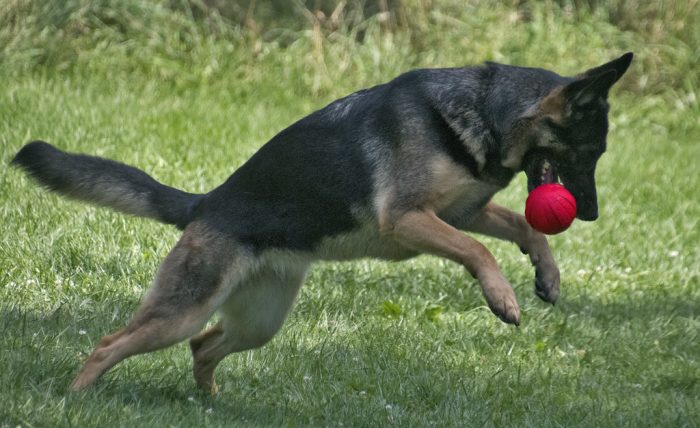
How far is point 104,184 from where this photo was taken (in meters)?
5.18

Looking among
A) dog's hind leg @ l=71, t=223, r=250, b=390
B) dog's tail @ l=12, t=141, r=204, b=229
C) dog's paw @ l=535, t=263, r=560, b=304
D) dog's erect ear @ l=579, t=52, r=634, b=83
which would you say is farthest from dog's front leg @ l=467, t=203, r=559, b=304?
dog's tail @ l=12, t=141, r=204, b=229

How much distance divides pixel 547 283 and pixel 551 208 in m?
0.51

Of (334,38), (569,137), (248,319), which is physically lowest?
(334,38)

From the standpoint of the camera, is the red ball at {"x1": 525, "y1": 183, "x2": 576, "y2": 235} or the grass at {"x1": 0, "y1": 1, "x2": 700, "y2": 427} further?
the grass at {"x1": 0, "y1": 1, "x2": 700, "y2": 427}

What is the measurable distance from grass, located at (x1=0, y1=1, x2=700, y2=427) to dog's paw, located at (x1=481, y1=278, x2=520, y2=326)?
477 millimetres

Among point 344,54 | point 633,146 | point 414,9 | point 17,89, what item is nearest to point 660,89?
point 633,146

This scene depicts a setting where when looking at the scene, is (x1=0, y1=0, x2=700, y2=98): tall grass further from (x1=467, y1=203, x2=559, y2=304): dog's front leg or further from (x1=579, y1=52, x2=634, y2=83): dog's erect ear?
(x1=579, y1=52, x2=634, y2=83): dog's erect ear

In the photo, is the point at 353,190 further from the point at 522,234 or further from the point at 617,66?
the point at 617,66

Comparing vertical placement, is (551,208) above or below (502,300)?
above

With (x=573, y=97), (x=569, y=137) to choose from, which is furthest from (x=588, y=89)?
(x=569, y=137)

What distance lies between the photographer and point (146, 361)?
5211 mm

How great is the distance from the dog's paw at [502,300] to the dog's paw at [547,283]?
1.58ft

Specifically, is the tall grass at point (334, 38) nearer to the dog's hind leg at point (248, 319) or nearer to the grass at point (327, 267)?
the grass at point (327, 267)

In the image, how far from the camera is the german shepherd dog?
190 inches
